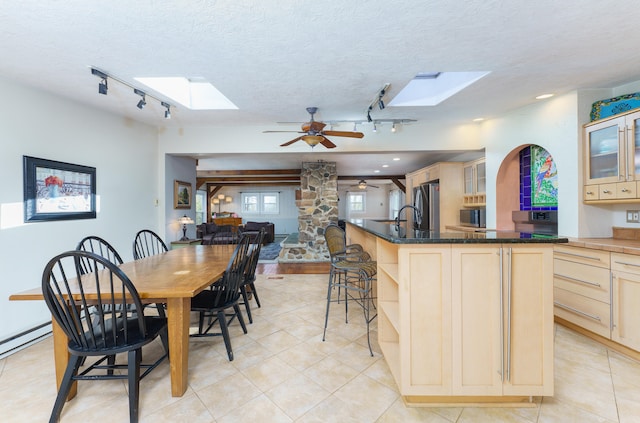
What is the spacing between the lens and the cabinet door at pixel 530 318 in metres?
1.50

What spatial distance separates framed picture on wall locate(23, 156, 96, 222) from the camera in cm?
251

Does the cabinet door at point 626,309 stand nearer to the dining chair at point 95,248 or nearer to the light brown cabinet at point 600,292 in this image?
the light brown cabinet at point 600,292

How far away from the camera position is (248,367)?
1.98 metres

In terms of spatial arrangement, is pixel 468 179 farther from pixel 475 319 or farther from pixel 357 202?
pixel 357 202

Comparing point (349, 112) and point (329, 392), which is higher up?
point (349, 112)

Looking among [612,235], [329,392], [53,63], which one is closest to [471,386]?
[329,392]

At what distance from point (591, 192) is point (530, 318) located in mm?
2033

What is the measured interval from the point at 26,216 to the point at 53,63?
1427 millimetres

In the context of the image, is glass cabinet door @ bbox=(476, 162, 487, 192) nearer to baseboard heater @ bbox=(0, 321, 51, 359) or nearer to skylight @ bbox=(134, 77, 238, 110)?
skylight @ bbox=(134, 77, 238, 110)

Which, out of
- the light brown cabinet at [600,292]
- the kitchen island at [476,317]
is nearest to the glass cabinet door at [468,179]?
the light brown cabinet at [600,292]

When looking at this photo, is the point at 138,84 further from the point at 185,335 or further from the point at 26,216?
the point at 185,335

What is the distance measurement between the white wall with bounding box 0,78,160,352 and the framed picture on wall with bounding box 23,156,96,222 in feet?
0.20

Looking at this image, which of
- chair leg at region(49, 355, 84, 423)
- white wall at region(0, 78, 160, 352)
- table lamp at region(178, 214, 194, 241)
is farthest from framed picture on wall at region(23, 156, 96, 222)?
chair leg at region(49, 355, 84, 423)

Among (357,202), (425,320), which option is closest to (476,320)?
(425,320)
